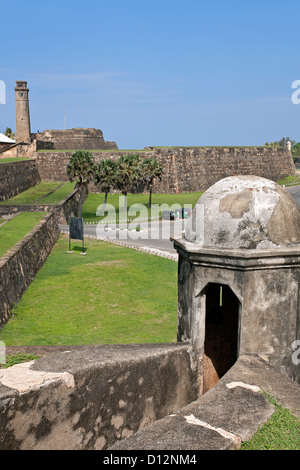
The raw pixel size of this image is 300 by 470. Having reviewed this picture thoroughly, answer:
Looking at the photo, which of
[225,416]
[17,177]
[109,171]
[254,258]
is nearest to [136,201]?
[109,171]

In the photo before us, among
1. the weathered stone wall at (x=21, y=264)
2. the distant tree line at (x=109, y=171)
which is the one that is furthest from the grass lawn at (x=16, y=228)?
the distant tree line at (x=109, y=171)

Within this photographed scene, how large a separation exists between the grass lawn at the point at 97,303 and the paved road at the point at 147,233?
12.0 ft

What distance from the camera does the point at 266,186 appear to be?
4.96m

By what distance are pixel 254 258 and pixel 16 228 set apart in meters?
17.1

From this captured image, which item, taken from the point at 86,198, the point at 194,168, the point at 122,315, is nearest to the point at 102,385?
the point at 122,315

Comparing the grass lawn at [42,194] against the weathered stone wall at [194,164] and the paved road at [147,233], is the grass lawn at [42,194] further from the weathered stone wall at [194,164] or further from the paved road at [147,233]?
the paved road at [147,233]

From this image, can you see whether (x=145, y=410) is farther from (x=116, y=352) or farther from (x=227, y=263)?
(x=227, y=263)

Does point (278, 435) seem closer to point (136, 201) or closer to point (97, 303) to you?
point (97, 303)

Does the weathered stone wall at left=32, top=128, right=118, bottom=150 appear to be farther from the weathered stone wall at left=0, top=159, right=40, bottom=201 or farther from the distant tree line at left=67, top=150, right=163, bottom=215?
the distant tree line at left=67, top=150, right=163, bottom=215

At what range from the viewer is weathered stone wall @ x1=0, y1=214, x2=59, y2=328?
42.6 feet

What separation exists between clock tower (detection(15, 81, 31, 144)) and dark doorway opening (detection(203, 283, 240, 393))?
48.5m

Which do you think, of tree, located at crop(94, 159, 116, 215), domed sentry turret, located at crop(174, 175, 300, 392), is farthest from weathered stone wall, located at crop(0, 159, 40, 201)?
domed sentry turret, located at crop(174, 175, 300, 392)

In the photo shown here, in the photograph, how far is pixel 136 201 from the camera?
144 feet
